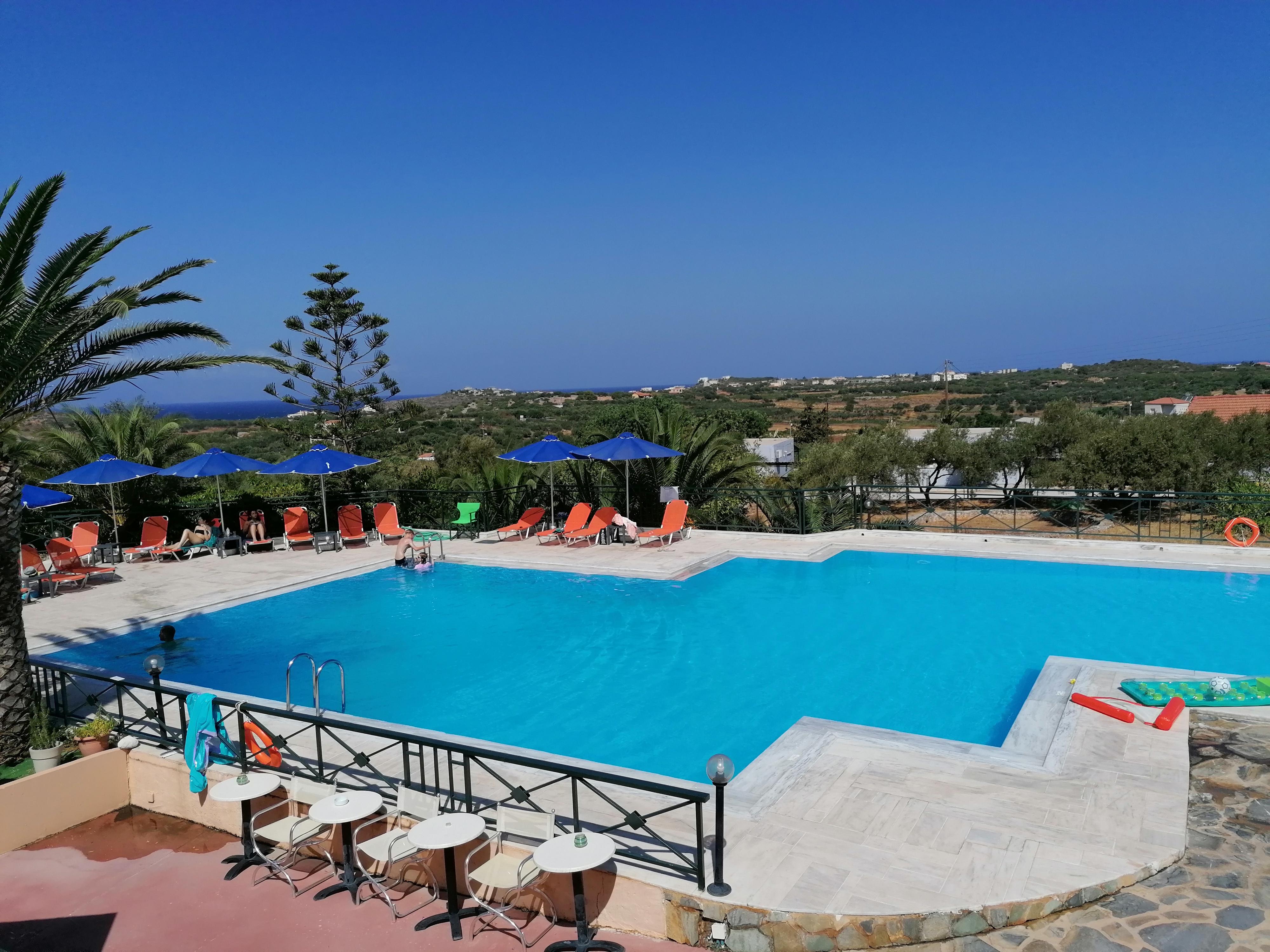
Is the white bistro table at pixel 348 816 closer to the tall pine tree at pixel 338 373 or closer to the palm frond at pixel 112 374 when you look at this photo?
the palm frond at pixel 112 374

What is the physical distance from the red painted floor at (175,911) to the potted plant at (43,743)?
55cm

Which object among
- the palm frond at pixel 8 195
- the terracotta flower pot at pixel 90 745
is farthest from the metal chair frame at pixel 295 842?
the palm frond at pixel 8 195

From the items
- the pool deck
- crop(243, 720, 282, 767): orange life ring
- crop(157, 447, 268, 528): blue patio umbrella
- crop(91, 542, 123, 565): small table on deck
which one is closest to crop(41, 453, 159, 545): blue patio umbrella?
crop(91, 542, 123, 565): small table on deck

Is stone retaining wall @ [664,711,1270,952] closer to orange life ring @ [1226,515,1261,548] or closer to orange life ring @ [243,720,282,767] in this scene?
orange life ring @ [243,720,282,767]

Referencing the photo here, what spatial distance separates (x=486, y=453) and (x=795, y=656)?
73.2 ft

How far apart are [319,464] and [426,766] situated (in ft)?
33.7

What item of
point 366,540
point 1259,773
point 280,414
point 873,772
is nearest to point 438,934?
point 873,772

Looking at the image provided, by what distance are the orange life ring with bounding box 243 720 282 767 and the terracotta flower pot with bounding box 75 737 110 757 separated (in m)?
1.12

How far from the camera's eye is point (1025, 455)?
91.3ft

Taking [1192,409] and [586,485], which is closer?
[586,485]

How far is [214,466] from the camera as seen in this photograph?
14875 mm

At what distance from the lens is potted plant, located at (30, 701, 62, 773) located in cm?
610

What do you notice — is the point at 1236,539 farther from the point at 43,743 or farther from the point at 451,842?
the point at 43,743

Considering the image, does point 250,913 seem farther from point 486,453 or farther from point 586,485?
point 486,453
